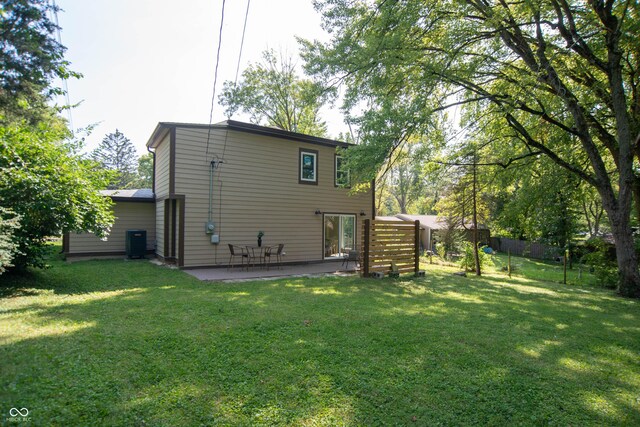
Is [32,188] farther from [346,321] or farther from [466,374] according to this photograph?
[466,374]

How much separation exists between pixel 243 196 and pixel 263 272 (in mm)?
2806

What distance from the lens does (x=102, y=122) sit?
9992 millimetres

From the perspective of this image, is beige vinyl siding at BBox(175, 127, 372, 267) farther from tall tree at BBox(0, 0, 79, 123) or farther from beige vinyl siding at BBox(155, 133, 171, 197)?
tall tree at BBox(0, 0, 79, 123)

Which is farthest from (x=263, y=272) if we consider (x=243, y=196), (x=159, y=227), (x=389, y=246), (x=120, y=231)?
(x=120, y=231)

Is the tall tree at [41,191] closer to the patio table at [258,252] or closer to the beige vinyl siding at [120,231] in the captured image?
the patio table at [258,252]

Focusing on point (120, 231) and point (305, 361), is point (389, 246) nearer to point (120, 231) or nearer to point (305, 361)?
point (305, 361)

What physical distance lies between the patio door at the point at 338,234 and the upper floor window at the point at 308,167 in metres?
1.62

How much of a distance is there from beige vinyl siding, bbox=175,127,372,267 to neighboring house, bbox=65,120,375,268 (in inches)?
1.2

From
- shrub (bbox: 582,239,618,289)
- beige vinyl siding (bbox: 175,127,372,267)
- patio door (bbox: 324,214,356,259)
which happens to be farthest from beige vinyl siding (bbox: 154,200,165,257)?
shrub (bbox: 582,239,618,289)

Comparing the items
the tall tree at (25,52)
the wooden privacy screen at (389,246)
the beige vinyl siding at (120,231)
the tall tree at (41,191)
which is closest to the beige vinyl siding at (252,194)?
the tall tree at (41,191)

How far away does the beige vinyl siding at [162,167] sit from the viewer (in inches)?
444

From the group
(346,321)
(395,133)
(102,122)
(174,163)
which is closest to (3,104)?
(102,122)

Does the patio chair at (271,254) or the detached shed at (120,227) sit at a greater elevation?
the detached shed at (120,227)

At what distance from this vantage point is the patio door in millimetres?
13523
